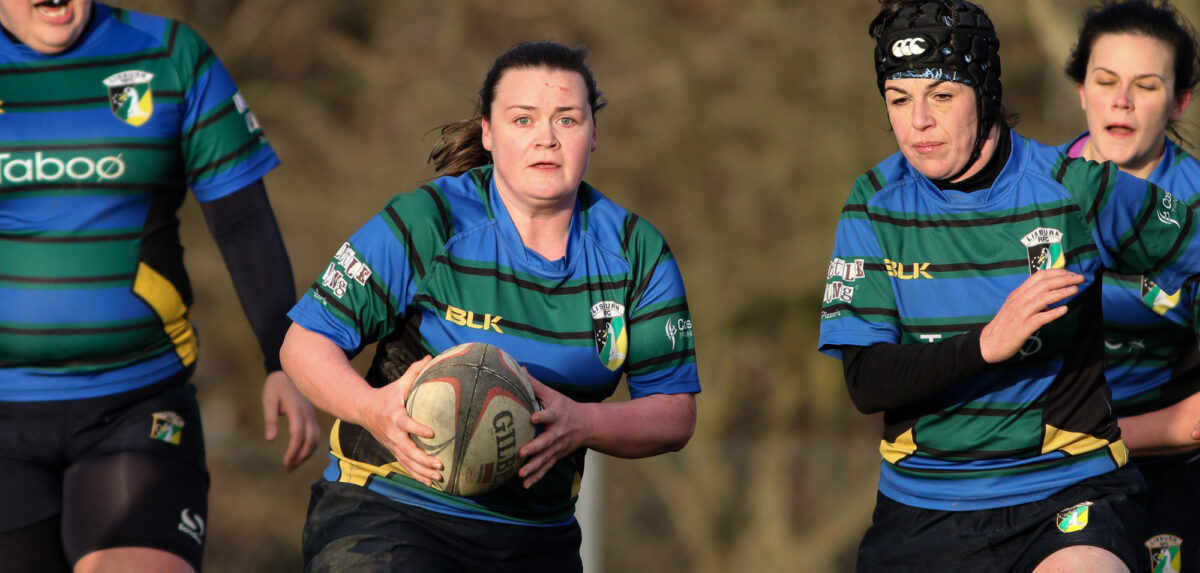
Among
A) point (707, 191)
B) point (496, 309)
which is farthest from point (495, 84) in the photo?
point (707, 191)

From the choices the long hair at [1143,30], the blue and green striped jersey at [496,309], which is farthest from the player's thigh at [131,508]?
the long hair at [1143,30]

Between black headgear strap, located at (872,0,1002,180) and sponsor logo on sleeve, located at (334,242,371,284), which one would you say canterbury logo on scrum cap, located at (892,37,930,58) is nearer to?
black headgear strap, located at (872,0,1002,180)

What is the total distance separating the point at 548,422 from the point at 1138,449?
6.78ft

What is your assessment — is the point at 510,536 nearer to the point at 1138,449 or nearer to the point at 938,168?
the point at 938,168

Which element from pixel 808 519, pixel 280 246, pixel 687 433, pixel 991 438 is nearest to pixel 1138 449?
pixel 991 438

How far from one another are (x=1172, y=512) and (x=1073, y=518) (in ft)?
3.65

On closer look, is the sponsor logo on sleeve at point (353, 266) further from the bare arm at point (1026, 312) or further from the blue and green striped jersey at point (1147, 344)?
the blue and green striped jersey at point (1147, 344)

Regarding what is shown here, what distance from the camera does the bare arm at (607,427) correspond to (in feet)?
11.8

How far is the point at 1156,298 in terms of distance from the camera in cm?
462

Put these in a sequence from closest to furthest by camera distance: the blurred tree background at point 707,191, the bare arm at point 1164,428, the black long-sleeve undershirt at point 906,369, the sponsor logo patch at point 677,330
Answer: the black long-sleeve undershirt at point 906,369 → the sponsor logo patch at point 677,330 → the bare arm at point 1164,428 → the blurred tree background at point 707,191

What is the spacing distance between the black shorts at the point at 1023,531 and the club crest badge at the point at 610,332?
0.93 m

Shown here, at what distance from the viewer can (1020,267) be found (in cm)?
393

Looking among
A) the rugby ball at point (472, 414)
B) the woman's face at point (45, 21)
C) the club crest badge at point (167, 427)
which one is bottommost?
the club crest badge at point (167, 427)

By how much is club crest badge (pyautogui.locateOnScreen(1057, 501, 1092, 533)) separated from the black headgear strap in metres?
0.96
